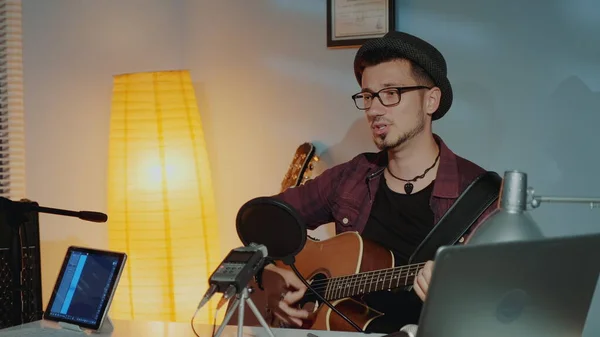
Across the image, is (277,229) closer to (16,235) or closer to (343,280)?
(343,280)

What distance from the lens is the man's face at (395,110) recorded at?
7.54 feet

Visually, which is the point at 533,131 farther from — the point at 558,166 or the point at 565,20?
the point at 565,20

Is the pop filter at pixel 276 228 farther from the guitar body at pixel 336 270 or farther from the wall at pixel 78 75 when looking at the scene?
the wall at pixel 78 75

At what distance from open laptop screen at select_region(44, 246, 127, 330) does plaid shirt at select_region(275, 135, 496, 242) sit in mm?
803

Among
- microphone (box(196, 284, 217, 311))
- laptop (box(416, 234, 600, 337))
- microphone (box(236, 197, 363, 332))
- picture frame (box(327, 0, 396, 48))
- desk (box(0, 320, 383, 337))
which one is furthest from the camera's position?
picture frame (box(327, 0, 396, 48))

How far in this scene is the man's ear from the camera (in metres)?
2.34

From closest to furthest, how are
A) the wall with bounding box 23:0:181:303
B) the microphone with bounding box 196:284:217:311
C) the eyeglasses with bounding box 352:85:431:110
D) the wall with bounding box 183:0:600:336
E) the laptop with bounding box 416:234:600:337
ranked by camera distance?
1. the laptop with bounding box 416:234:600:337
2. the microphone with bounding box 196:284:217:311
3. the eyeglasses with bounding box 352:85:431:110
4. the wall with bounding box 183:0:600:336
5. the wall with bounding box 23:0:181:303

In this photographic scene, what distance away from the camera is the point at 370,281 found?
2096 mm

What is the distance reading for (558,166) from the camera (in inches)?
101

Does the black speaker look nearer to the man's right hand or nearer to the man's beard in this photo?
the man's right hand

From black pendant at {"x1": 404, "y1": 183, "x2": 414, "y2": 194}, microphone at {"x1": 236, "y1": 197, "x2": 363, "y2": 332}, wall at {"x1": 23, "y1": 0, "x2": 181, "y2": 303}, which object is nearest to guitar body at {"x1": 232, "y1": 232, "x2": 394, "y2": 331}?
black pendant at {"x1": 404, "y1": 183, "x2": 414, "y2": 194}

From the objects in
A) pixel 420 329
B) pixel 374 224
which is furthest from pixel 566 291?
pixel 374 224

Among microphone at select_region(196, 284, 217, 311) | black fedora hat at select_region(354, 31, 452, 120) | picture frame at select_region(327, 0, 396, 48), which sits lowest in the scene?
microphone at select_region(196, 284, 217, 311)

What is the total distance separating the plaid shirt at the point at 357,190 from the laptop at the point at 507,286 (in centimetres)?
104
